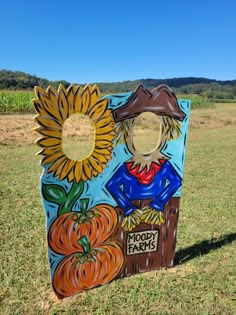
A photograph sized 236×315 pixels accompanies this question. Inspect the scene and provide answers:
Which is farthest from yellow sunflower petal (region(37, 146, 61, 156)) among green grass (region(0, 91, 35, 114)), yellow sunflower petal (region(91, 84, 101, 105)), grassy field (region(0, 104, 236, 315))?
green grass (region(0, 91, 35, 114))

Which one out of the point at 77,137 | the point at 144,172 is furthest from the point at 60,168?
the point at 77,137

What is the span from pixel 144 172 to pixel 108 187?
1.16ft

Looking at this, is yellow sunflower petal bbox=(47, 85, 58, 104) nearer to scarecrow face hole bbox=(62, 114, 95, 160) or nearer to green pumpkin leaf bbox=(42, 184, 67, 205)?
green pumpkin leaf bbox=(42, 184, 67, 205)

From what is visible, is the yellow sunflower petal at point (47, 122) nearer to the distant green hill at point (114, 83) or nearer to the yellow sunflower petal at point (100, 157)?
the yellow sunflower petal at point (100, 157)

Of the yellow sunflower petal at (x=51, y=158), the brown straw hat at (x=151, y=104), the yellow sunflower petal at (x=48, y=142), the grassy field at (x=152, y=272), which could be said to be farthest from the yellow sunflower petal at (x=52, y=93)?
the grassy field at (x=152, y=272)

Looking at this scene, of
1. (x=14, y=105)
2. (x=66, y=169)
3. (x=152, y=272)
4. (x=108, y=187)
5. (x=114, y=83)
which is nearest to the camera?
(x=66, y=169)

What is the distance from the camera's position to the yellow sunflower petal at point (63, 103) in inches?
91.4

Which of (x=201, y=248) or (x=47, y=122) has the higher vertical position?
(x=47, y=122)

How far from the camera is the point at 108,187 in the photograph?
2.72 meters

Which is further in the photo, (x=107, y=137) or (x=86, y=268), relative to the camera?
(x=86, y=268)

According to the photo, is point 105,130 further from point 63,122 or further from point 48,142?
point 48,142

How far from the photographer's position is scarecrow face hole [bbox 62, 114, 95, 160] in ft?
31.6

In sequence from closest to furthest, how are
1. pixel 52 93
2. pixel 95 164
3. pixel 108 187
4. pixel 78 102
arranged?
pixel 52 93 → pixel 78 102 → pixel 95 164 → pixel 108 187

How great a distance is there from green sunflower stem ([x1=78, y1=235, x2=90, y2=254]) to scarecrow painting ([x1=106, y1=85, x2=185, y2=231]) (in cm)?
35
